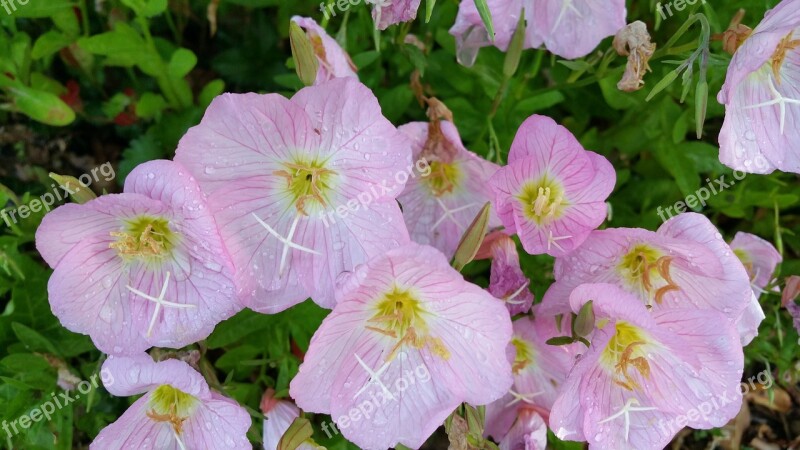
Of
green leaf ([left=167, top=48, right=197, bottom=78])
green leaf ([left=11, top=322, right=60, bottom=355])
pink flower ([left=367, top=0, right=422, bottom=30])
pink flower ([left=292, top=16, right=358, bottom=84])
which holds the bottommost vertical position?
green leaf ([left=11, top=322, right=60, bottom=355])

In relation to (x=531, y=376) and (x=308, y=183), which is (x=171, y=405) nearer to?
(x=308, y=183)

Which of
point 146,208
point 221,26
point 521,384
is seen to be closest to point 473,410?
point 521,384

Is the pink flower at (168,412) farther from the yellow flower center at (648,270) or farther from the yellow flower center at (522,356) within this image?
the yellow flower center at (648,270)

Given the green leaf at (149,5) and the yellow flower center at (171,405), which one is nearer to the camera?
the yellow flower center at (171,405)

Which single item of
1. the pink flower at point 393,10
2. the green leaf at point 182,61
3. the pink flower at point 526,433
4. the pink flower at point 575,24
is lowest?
the pink flower at point 526,433

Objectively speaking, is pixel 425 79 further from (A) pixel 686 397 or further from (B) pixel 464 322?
(A) pixel 686 397

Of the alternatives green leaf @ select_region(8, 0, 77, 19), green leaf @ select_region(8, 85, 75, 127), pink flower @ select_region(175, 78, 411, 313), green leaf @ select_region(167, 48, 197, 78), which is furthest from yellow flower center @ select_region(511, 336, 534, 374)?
green leaf @ select_region(8, 0, 77, 19)

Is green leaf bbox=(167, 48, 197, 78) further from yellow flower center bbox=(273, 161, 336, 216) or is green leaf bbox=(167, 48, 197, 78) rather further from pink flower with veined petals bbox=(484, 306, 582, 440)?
pink flower with veined petals bbox=(484, 306, 582, 440)

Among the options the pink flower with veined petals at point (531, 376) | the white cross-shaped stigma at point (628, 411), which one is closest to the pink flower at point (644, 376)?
the white cross-shaped stigma at point (628, 411)
